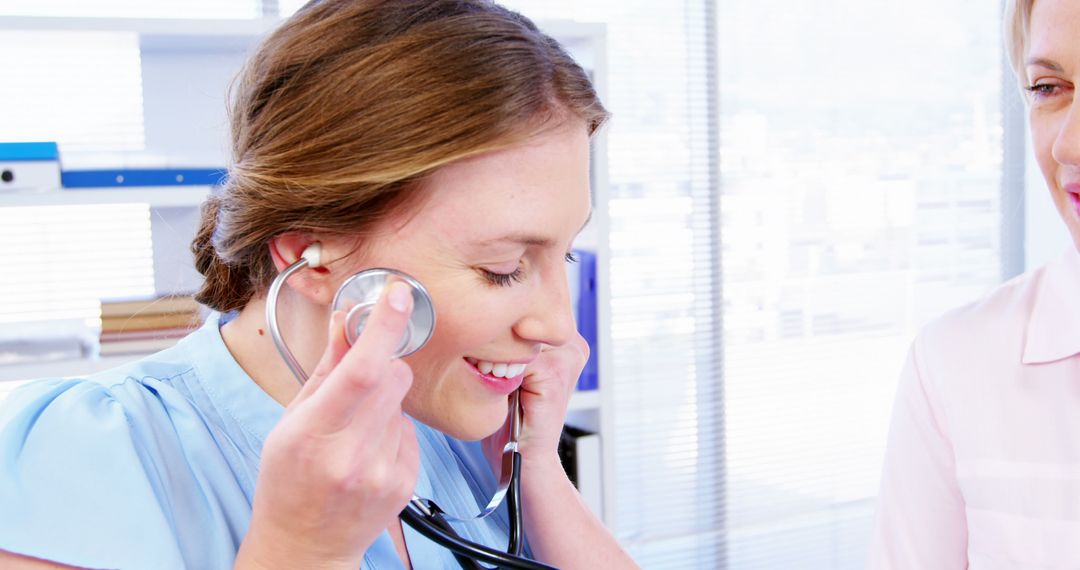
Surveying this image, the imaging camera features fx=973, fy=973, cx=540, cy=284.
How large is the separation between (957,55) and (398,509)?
3.31m

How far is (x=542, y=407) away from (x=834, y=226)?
230 centimetres

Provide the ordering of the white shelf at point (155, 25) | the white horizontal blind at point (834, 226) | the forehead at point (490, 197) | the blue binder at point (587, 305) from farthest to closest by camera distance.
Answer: the white horizontal blind at point (834, 226)
the blue binder at point (587, 305)
the white shelf at point (155, 25)
the forehead at point (490, 197)

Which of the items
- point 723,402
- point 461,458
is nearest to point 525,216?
point 461,458

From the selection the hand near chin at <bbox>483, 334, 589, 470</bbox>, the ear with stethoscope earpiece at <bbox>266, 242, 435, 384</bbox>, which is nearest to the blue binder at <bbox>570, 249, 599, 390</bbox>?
the hand near chin at <bbox>483, 334, 589, 470</bbox>

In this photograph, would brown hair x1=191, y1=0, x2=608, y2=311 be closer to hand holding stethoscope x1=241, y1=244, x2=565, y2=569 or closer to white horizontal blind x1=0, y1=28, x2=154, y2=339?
hand holding stethoscope x1=241, y1=244, x2=565, y2=569

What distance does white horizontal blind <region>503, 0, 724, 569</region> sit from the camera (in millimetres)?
3041

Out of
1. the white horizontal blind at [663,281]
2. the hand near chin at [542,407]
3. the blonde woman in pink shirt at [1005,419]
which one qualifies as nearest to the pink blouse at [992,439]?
the blonde woman in pink shirt at [1005,419]

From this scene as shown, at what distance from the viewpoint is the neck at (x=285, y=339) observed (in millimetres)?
1065

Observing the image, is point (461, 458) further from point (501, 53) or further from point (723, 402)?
point (723, 402)

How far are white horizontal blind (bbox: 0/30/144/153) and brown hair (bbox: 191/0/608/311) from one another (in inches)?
64.3

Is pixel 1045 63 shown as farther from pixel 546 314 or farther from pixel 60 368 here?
pixel 60 368

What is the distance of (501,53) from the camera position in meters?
0.99

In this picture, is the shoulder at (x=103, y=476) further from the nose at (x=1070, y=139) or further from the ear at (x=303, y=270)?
the nose at (x=1070, y=139)

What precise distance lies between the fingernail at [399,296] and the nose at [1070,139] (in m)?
0.79
